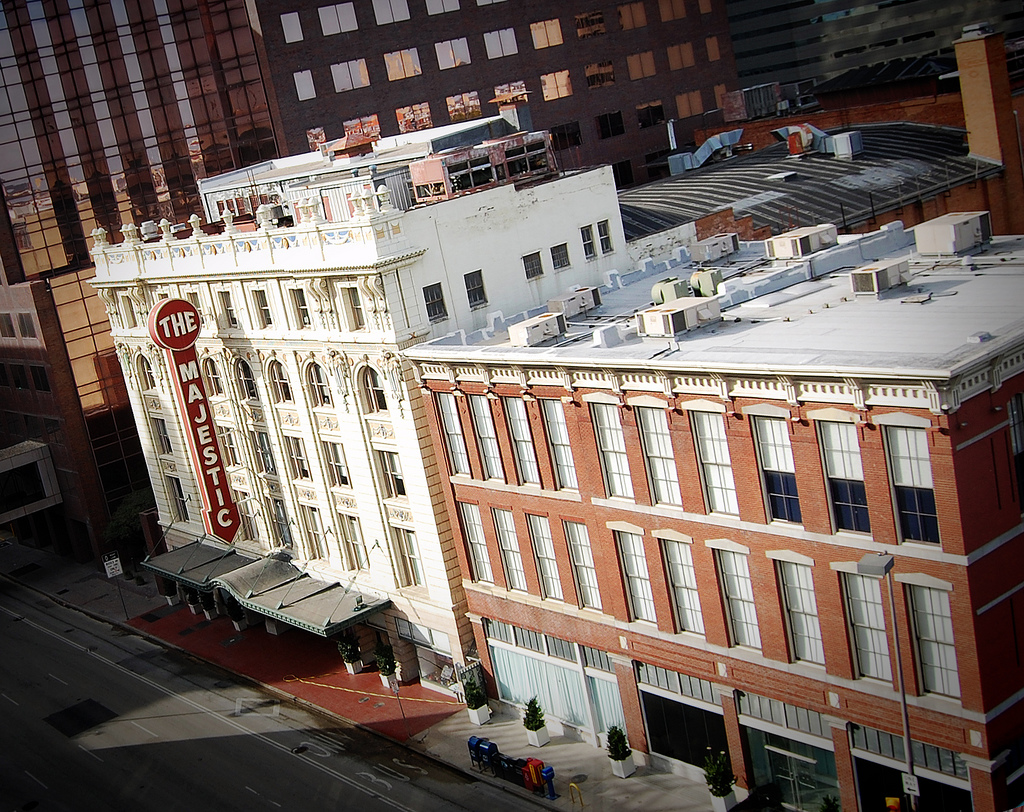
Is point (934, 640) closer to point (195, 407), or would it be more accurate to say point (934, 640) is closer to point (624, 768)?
point (624, 768)

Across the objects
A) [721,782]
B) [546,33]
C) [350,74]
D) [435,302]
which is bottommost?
[721,782]

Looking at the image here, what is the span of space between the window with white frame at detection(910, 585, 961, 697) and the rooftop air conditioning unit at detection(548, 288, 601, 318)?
20.1m

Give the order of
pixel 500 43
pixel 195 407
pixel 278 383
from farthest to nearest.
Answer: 1. pixel 500 43
2. pixel 195 407
3. pixel 278 383

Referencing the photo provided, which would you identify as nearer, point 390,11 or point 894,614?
point 894,614

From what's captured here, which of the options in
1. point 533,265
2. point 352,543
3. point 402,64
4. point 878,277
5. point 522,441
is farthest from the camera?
point 402,64

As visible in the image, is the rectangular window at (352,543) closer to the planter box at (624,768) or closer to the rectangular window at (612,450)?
the planter box at (624,768)

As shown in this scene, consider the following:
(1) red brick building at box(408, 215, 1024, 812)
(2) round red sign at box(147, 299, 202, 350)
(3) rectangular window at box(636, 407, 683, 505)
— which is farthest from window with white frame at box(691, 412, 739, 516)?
(2) round red sign at box(147, 299, 202, 350)

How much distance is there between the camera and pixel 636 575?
40406mm

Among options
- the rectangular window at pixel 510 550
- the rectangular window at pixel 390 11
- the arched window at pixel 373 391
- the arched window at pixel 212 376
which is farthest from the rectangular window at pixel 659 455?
the rectangular window at pixel 390 11

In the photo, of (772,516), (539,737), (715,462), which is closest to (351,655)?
(539,737)

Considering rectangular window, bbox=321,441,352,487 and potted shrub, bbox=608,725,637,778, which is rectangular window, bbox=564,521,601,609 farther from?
rectangular window, bbox=321,441,352,487

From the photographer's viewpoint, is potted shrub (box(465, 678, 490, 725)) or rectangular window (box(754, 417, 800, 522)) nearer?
rectangular window (box(754, 417, 800, 522))

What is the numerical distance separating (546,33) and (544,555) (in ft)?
200

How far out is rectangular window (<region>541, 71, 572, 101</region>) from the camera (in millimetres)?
94125
